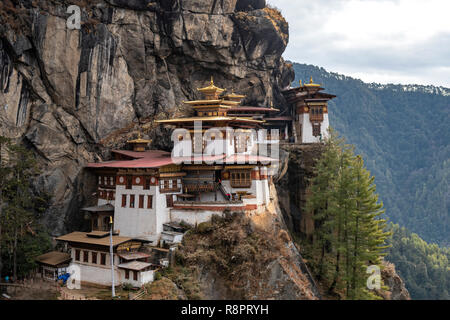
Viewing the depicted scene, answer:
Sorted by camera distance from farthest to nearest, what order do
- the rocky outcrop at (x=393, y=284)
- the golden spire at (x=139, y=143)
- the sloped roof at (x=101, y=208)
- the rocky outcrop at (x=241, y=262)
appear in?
the golden spire at (x=139, y=143), the rocky outcrop at (x=393, y=284), the sloped roof at (x=101, y=208), the rocky outcrop at (x=241, y=262)

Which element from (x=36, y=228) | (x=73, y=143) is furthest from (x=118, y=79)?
(x=36, y=228)

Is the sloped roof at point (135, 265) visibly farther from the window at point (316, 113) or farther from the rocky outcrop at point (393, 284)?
the window at point (316, 113)

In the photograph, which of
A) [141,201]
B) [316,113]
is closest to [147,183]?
[141,201]

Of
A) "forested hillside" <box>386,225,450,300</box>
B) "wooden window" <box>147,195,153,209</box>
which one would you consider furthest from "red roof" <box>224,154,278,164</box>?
"forested hillside" <box>386,225,450,300</box>

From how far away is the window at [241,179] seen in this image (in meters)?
37.3

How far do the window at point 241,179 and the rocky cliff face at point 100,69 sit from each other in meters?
12.1

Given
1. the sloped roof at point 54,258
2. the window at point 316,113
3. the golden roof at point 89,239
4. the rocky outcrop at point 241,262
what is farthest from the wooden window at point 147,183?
the window at point 316,113

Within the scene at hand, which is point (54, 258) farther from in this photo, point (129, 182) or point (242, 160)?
point (242, 160)

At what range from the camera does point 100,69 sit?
39.9 m

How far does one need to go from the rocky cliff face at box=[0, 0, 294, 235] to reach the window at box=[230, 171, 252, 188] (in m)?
12.1

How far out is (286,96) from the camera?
59062 mm

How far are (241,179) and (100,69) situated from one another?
656 inches

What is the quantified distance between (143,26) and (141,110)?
28.0ft

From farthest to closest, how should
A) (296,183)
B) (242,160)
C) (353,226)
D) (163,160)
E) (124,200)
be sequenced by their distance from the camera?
(296,183) < (163,160) < (242,160) < (124,200) < (353,226)
